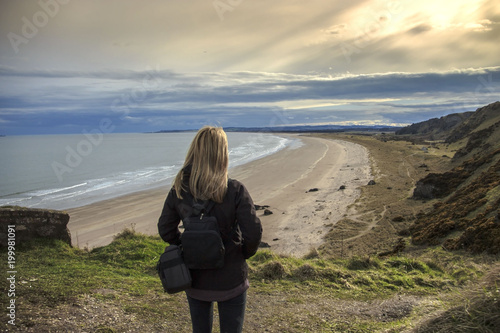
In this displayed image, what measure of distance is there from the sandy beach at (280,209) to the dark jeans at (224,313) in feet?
25.7

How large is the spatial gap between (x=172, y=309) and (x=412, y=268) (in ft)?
18.3

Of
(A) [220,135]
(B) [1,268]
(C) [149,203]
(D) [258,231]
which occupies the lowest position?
(C) [149,203]

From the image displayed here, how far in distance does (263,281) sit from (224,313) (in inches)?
161

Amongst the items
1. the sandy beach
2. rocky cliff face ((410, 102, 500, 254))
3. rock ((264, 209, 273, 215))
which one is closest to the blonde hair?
the sandy beach

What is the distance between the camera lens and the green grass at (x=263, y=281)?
487 cm

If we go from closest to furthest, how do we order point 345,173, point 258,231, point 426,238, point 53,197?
point 258,231
point 426,238
point 53,197
point 345,173

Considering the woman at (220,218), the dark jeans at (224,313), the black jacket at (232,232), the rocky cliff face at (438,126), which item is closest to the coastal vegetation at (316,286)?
the dark jeans at (224,313)

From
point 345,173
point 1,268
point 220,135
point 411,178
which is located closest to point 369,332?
point 220,135

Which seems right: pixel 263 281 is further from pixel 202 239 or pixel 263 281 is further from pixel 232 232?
pixel 202 239

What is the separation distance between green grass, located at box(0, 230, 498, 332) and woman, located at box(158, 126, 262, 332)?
87.8 inches

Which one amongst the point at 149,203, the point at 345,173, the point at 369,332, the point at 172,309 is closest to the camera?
the point at 369,332

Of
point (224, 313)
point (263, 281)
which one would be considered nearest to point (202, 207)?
point (224, 313)

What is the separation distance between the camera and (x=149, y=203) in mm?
22938

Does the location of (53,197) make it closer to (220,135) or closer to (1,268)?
(1,268)
